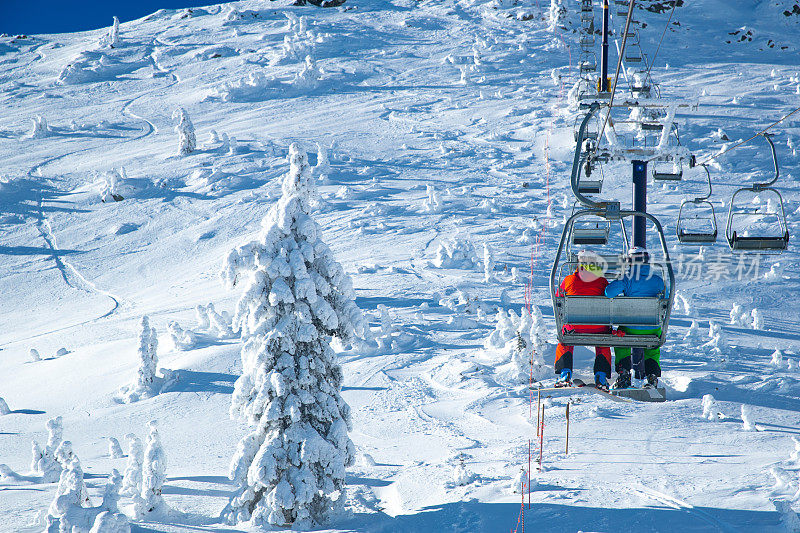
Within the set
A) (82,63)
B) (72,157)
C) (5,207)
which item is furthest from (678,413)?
(82,63)

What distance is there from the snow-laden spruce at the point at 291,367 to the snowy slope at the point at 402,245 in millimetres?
1081

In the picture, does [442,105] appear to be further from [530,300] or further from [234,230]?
[530,300]

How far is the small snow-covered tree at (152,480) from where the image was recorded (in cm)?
1236

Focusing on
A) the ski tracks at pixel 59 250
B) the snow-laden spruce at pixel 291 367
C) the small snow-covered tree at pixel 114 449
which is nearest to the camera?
the snow-laden spruce at pixel 291 367

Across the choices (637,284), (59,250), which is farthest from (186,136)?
(637,284)

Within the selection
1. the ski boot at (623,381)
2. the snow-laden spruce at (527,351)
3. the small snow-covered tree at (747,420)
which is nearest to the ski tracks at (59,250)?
the snow-laden spruce at (527,351)

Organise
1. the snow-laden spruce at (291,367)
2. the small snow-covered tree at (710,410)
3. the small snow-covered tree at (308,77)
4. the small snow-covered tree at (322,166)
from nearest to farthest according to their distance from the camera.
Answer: the snow-laden spruce at (291,367)
the small snow-covered tree at (710,410)
the small snow-covered tree at (322,166)
the small snow-covered tree at (308,77)

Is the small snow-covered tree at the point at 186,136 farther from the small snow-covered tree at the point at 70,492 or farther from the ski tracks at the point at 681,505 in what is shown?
the ski tracks at the point at 681,505

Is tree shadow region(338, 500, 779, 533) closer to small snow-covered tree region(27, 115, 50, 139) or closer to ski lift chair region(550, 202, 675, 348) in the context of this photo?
ski lift chair region(550, 202, 675, 348)

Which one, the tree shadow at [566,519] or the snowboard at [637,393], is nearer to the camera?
the snowboard at [637,393]

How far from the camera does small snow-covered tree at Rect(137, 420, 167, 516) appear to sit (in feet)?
40.5

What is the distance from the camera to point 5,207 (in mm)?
38844

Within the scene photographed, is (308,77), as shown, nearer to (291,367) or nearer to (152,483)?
(291,367)

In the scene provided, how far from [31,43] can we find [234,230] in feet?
193
